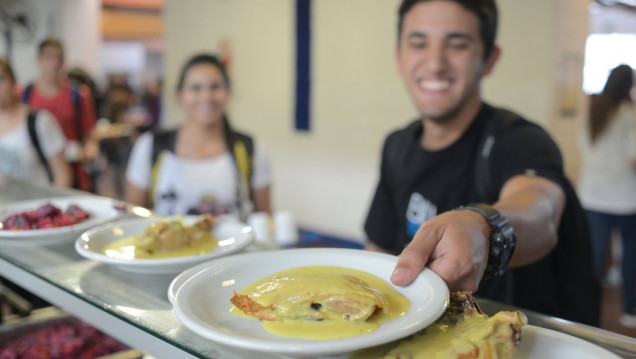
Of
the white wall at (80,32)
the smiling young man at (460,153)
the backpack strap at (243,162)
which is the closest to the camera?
the smiling young man at (460,153)

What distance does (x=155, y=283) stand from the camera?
3.35 feet

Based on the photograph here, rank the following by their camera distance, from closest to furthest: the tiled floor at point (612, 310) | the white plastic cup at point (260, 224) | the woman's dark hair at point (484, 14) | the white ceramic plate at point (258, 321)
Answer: the white ceramic plate at point (258, 321) → the woman's dark hair at point (484, 14) → the white plastic cup at point (260, 224) → the tiled floor at point (612, 310)

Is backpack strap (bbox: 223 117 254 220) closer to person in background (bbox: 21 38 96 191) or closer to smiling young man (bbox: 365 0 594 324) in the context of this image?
smiling young man (bbox: 365 0 594 324)

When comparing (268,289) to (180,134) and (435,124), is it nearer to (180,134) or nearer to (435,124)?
(435,124)

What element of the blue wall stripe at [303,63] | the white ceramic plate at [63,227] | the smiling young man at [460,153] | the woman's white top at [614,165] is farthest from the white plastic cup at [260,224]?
the blue wall stripe at [303,63]

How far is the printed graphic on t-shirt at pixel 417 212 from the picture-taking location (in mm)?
1731

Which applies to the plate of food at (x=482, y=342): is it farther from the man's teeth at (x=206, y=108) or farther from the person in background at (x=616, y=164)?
the person in background at (x=616, y=164)

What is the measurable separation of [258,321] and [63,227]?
758mm

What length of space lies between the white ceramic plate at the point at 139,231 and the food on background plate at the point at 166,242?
0.08 ft

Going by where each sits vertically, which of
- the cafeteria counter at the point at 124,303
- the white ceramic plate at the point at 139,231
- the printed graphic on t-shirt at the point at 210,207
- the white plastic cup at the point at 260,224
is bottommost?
the white plastic cup at the point at 260,224

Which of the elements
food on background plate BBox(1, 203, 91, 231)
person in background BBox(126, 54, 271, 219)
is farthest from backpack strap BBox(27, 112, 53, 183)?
food on background plate BBox(1, 203, 91, 231)

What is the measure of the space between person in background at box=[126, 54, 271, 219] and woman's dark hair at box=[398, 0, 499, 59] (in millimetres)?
1489

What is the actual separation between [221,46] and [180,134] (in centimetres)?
456

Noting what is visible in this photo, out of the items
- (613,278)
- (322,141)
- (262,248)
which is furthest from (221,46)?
(262,248)
